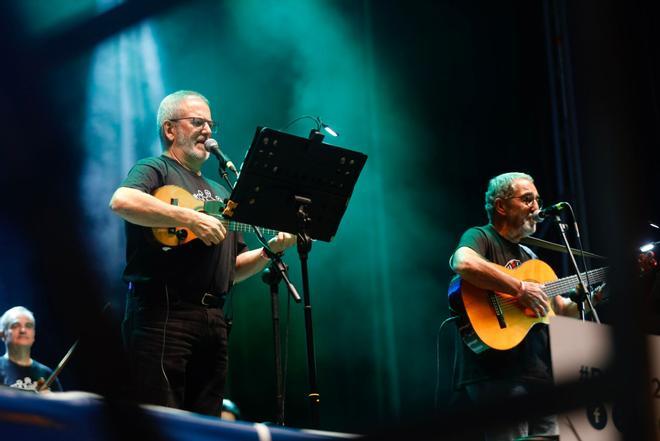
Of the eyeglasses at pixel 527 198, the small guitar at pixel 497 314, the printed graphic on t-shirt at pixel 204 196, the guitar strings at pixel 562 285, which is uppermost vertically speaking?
the eyeglasses at pixel 527 198


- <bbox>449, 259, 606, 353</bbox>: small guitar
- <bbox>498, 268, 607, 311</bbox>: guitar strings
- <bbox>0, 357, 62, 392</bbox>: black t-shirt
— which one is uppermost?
<bbox>498, 268, 607, 311</bbox>: guitar strings

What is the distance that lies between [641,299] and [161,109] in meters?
3.47

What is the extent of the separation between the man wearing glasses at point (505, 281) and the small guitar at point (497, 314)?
3 centimetres

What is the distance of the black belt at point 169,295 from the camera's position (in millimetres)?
3141

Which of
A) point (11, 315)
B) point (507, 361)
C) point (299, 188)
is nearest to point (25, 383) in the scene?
point (11, 315)

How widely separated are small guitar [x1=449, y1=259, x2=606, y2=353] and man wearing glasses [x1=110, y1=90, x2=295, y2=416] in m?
1.11

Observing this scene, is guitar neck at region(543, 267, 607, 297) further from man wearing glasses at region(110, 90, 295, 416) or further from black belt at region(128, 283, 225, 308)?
black belt at region(128, 283, 225, 308)

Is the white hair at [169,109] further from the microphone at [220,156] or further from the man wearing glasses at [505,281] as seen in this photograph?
the man wearing glasses at [505,281]

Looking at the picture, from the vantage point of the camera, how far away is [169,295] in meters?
3.14

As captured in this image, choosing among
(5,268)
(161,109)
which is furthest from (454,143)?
(5,268)

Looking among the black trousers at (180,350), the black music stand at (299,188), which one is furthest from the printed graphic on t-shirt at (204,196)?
the black trousers at (180,350)

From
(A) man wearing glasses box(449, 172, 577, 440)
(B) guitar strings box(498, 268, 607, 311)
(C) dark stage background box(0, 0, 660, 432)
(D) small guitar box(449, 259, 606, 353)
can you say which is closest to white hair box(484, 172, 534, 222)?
(A) man wearing glasses box(449, 172, 577, 440)

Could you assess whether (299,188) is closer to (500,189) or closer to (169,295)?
(169,295)

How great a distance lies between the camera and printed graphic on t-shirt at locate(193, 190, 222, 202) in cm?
338
